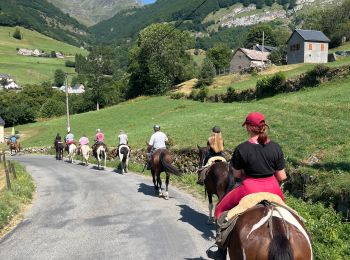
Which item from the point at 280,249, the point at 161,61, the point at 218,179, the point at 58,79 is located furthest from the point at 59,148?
the point at 58,79

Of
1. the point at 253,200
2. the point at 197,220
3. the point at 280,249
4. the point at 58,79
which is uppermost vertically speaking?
the point at 58,79

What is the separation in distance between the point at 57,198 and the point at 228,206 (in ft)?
35.4

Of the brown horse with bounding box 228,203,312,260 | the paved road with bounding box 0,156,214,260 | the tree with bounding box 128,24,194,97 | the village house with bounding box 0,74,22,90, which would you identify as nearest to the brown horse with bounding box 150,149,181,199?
the paved road with bounding box 0,156,214,260

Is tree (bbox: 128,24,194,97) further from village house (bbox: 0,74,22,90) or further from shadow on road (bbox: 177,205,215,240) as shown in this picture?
village house (bbox: 0,74,22,90)

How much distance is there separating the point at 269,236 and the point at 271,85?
1618 inches

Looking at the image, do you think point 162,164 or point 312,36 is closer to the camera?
point 162,164

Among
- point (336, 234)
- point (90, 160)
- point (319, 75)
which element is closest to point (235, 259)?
point (336, 234)

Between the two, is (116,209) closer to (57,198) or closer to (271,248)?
(57,198)

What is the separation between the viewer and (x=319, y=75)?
40.5 meters

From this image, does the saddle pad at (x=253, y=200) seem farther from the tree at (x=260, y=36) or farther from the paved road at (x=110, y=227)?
the tree at (x=260, y=36)

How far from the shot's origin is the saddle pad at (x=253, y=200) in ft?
19.5

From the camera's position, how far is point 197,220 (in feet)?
38.9

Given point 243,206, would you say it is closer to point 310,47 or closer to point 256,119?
point 256,119

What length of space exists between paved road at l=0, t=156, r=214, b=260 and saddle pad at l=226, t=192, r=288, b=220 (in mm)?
3070
